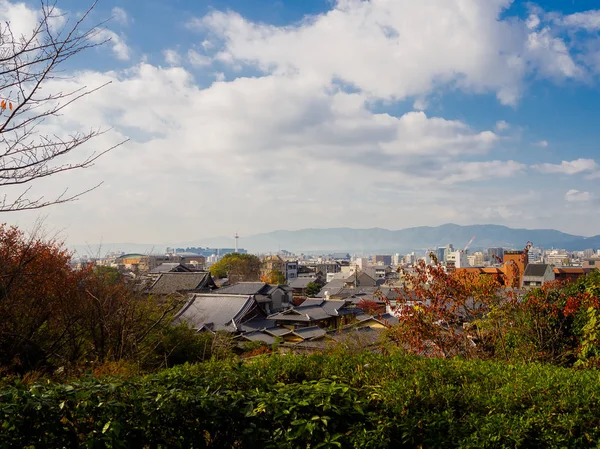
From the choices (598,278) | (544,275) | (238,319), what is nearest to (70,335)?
(598,278)

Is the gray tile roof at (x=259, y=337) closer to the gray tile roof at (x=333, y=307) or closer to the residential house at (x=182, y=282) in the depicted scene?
the gray tile roof at (x=333, y=307)


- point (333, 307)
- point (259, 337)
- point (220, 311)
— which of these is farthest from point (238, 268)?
point (259, 337)

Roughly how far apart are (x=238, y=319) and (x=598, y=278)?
619 inches

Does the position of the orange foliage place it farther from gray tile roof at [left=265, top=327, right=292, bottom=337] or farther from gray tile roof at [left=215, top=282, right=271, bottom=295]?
gray tile roof at [left=215, top=282, right=271, bottom=295]

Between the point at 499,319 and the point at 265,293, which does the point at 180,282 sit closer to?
the point at 265,293

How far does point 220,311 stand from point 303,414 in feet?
61.2

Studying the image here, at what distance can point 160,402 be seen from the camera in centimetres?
269

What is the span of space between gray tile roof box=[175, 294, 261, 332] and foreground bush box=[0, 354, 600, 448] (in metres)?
16.3

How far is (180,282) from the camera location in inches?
1113

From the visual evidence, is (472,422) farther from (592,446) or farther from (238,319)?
(238,319)

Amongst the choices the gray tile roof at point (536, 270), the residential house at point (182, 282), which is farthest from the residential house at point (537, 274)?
the residential house at point (182, 282)

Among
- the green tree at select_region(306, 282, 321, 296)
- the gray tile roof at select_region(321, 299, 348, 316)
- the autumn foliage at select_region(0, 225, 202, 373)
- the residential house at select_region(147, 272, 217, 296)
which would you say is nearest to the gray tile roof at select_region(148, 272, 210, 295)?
the residential house at select_region(147, 272, 217, 296)

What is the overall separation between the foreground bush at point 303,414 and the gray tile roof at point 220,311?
642 inches

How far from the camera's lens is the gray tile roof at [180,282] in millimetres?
27719
